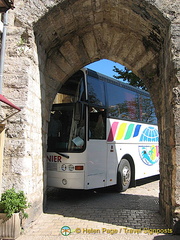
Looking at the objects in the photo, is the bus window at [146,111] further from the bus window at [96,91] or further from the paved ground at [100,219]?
the paved ground at [100,219]

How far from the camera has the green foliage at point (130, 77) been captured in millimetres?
13477

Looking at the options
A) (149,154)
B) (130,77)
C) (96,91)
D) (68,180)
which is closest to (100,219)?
(68,180)

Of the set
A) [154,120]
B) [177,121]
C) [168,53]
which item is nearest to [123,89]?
[154,120]

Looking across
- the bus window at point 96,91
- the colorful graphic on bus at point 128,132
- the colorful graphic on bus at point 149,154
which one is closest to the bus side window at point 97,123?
the bus window at point 96,91

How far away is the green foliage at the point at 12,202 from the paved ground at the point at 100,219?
0.40 m

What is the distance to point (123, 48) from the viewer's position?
506cm

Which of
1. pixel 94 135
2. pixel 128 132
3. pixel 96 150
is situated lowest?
pixel 96 150

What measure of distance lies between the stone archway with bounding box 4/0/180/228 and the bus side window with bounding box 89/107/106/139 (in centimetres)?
124

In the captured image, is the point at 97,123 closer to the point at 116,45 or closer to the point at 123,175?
the point at 123,175

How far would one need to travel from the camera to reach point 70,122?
18.6 feet

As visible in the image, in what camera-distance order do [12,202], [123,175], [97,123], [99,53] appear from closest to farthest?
[12,202], [99,53], [97,123], [123,175]

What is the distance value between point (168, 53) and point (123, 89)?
360 centimetres

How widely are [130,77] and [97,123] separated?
840cm

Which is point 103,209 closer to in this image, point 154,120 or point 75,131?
point 75,131
